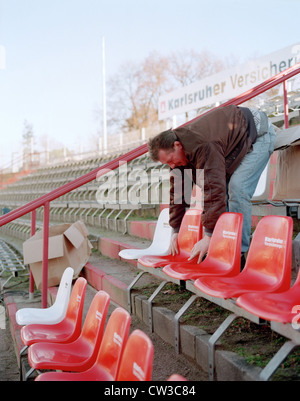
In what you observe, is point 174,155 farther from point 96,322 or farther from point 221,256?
point 96,322

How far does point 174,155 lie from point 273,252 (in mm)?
924

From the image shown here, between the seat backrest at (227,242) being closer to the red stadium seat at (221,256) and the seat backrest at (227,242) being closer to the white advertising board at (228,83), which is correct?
the red stadium seat at (221,256)

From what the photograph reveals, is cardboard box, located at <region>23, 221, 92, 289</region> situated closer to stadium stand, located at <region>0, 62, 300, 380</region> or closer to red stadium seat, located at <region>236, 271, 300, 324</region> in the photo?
stadium stand, located at <region>0, 62, 300, 380</region>

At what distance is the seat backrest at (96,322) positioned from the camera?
6.71ft

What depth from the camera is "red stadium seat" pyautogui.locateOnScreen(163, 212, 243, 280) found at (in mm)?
2484

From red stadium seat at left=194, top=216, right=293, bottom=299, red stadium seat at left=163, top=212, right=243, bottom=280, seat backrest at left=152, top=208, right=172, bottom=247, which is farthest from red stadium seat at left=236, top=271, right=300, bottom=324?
seat backrest at left=152, top=208, right=172, bottom=247

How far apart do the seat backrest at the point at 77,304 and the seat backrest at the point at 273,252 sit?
94 cm

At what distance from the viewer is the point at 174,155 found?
2.75 m
